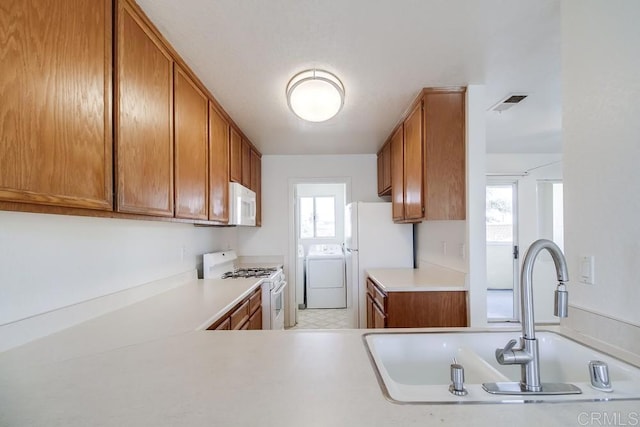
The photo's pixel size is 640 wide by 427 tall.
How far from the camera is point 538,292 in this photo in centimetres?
414

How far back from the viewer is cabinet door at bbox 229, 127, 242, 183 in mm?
2876

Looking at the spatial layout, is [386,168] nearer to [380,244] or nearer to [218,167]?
[380,244]

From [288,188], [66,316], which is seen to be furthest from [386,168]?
[66,316]

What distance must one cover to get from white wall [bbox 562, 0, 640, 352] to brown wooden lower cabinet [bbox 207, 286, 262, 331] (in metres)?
1.63

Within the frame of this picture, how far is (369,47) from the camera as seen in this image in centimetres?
171

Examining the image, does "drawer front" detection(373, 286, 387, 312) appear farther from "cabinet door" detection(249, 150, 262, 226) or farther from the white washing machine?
the white washing machine

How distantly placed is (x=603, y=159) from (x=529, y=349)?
797 mm

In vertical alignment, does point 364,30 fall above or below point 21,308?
above

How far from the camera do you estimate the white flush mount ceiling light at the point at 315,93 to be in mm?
1986

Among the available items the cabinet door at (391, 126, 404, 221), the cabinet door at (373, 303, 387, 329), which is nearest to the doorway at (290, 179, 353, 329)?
the cabinet door at (391, 126, 404, 221)

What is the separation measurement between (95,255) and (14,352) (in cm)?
53

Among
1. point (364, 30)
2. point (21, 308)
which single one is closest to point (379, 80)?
point (364, 30)

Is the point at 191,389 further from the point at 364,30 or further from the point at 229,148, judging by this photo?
the point at 229,148

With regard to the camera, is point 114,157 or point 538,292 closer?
point 114,157
